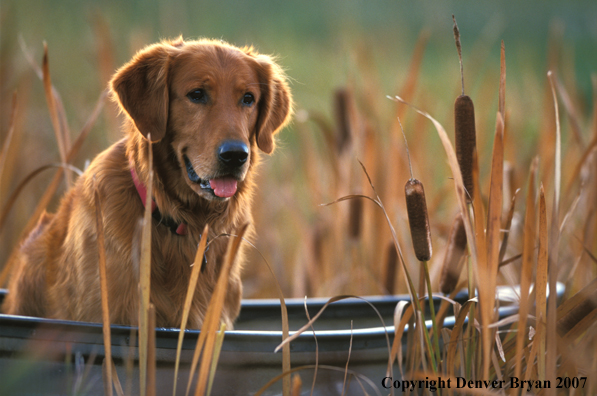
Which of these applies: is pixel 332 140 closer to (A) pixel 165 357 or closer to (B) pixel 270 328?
(B) pixel 270 328

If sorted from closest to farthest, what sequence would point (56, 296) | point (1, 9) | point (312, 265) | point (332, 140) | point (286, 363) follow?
point (286, 363) → point (56, 296) → point (332, 140) → point (312, 265) → point (1, 9)

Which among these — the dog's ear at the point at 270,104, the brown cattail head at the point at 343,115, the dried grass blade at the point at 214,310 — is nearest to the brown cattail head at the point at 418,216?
the dried grass blade at the point at 214,310

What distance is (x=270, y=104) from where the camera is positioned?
7.82 ft

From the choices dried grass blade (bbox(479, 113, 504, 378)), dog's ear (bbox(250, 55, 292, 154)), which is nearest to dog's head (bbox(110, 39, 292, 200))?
dog's ear (bbox(250, 55, 292, 154))

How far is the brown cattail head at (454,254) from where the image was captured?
1638 mm

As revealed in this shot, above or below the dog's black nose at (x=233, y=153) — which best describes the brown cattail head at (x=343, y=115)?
above

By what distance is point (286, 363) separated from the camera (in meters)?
1.31

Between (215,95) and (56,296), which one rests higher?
(215,95)

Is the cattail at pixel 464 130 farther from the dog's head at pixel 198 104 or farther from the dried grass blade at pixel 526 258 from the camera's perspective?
the dog's head at pixel 198 104

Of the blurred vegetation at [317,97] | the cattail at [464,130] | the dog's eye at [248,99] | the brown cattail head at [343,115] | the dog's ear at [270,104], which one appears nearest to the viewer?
the cattail at [464,130]

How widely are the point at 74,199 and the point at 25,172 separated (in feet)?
5.45

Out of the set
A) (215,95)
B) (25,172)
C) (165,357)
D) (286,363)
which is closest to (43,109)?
(25,172)

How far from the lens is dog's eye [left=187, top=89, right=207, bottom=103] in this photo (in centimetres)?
202

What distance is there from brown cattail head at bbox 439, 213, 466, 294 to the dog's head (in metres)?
0.77
